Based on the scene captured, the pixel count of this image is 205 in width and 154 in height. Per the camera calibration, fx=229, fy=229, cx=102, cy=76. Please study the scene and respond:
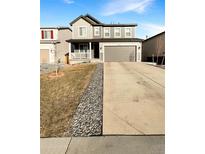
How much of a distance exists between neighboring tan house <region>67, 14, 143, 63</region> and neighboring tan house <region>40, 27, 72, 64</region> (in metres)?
4.03

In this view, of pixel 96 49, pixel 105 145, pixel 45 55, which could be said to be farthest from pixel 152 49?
pixel 105 145

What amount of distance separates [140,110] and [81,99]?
2372 millimetres

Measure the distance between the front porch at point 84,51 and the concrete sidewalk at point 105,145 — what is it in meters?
22.1

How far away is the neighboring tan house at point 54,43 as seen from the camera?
98.9 ft

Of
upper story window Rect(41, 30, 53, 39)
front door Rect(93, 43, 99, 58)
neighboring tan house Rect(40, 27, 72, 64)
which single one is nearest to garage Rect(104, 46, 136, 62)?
front door Rect(93, 43, 99, 58)

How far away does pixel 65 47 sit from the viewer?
31.3m

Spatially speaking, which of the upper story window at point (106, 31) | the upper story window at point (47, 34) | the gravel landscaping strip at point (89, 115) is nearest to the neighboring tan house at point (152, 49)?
the upper story window at point (106, 31)

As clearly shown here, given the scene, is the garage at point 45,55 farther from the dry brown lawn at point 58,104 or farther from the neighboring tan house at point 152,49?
the dry brown lawn at point 58,104

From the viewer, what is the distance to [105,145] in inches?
166

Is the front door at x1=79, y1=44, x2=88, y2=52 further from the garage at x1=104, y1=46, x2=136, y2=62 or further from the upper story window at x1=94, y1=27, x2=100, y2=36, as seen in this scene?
the garage at x1=104, y1=46, x2=136, y2=62

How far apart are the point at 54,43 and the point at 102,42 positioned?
304 inches

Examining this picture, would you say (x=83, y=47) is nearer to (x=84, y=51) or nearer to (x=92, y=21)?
(x=84, y=51)
